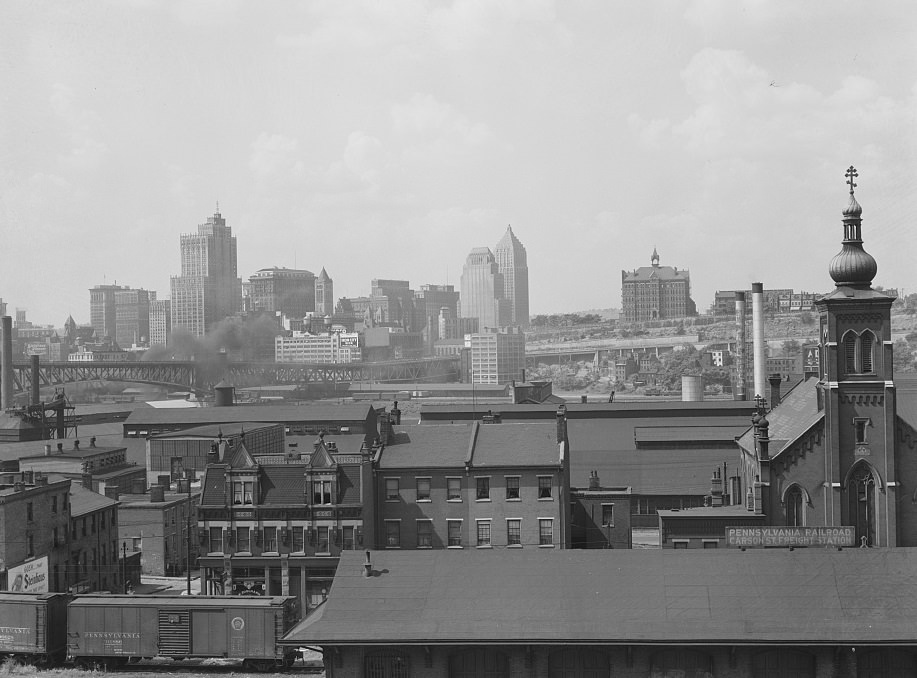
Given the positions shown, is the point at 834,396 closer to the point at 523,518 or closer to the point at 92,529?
the point at 523,518

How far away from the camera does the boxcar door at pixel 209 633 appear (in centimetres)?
4872

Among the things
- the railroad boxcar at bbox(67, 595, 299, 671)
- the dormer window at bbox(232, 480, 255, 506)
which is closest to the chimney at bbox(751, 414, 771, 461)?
the railroad boxcar at bbox(67, 595, 299, 671)

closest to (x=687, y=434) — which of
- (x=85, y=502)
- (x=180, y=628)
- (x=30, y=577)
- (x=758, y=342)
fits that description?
(x=758, y=342)

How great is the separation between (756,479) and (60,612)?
37.6 metres

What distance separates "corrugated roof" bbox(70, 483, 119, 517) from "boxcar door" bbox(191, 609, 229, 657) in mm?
21842

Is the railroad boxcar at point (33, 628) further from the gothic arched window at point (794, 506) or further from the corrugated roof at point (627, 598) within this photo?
the gothic arched window at point (794, 506)

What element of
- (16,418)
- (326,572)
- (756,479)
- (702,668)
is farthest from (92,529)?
(16,418)

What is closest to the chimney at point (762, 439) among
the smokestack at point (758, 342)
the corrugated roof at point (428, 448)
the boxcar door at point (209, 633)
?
the corrugated roof at point (428, 448)

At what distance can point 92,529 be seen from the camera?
69.5m

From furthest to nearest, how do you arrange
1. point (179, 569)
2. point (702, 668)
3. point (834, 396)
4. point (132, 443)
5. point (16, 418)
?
point (16, 418)
point (132, 443)
point (179, 569)
point (834, 396)
point (702, 668)

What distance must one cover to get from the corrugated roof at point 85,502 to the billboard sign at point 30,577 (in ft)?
17.6

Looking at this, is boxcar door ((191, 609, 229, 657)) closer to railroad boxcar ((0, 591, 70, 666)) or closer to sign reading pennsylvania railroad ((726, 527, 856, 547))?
railroad boxcar ((0, 591, 70, 666))

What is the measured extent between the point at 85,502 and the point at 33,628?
2196cm

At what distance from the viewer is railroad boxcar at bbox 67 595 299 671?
48.6 metres
